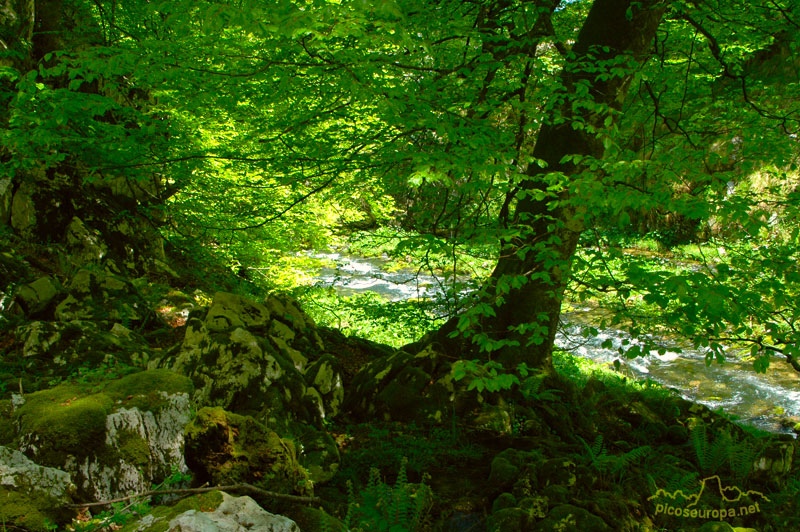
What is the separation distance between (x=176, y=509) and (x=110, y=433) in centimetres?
85

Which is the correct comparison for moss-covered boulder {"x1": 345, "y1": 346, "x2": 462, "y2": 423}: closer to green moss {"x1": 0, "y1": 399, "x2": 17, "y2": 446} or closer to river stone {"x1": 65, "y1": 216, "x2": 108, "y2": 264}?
green moss {"x1": 0, "y1": 399, "x2": 17, "y2": 446}

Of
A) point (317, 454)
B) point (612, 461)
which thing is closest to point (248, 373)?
point (317, 454)

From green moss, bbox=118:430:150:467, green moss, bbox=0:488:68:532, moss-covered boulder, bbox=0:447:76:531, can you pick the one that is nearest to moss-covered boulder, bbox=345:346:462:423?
green moss, bbox=118:430:150:467

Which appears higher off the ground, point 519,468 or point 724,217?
point 724,217

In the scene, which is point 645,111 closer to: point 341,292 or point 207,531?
point 207,531

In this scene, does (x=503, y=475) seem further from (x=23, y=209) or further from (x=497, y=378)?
(x=23, y=209)

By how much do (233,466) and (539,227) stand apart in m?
3.44

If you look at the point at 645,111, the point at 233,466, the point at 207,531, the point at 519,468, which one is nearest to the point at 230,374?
the point at 233,466

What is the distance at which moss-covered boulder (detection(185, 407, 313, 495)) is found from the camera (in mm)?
2781

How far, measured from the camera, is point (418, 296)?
5.52 m

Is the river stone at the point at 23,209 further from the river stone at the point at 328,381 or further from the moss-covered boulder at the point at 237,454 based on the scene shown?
the moss-covered boulder at the point at 237,454

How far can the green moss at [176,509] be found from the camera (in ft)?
6.70

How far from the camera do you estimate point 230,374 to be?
4.19 metres

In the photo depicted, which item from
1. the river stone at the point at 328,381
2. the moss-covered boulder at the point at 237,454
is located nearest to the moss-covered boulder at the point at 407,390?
the river stone at the point at 328,381
